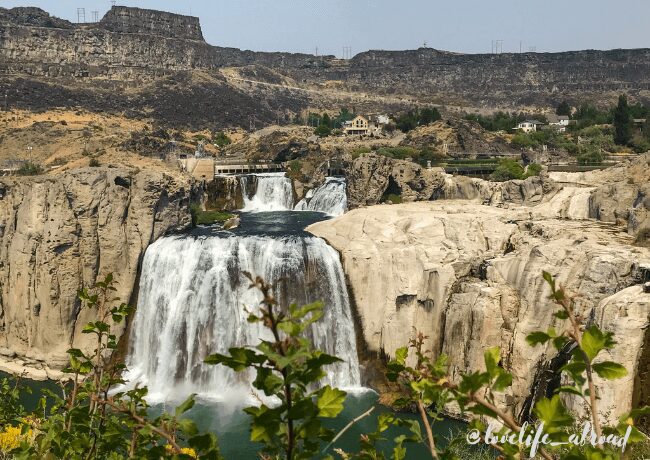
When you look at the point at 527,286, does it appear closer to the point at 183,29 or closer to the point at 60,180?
the point at 60,180

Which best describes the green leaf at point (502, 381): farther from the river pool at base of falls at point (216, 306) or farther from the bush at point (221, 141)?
the bush at point (221, 141)

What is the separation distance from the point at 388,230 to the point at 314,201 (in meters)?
17.0

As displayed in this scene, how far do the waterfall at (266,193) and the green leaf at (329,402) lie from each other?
44561mm

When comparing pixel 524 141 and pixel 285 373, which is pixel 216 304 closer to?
pixel 285 373

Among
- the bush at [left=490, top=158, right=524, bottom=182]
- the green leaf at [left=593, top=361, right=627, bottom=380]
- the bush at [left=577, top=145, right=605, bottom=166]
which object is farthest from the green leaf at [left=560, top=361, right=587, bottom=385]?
the bush at [left=577, top=145, right=605, bottom=166]

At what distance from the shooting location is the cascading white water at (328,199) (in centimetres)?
4559

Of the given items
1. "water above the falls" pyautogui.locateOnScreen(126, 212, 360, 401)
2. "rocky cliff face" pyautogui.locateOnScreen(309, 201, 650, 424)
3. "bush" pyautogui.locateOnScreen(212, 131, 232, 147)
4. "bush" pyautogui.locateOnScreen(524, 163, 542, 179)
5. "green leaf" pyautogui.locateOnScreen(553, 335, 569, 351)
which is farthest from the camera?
"bush" pyautogui.locateOnScreen(212, 131, 232, 147)

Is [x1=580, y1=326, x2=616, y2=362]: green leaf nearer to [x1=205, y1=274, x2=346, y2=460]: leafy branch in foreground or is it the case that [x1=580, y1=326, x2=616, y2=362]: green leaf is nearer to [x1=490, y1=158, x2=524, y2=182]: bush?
[x1=205, y1=274, x2=346, y2=460]: leafy branch in foreground

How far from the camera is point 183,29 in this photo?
13650 centimetres

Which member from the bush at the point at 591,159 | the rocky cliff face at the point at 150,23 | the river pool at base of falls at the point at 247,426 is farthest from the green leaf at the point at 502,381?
the rocky cliff face at the point at 150,23

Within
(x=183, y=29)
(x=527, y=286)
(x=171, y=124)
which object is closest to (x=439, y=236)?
(x=527, y=286)

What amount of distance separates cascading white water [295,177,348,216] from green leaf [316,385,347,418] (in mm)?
40920

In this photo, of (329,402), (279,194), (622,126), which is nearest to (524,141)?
(622,126)

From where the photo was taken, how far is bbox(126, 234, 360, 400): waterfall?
29.0 meters
